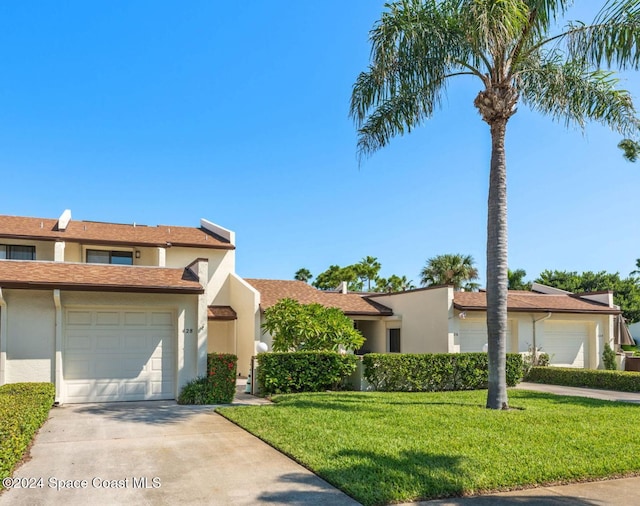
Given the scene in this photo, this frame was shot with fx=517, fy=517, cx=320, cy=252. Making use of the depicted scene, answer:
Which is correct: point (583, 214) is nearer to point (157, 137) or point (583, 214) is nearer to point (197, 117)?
point (197, 117)

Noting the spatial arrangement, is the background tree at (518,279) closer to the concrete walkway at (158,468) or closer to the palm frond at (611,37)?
the palm frond at (611,37)

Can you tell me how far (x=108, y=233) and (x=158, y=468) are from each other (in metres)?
18.9

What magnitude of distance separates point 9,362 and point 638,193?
20084 millimetres

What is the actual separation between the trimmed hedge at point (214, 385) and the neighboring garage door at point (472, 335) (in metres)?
11.4

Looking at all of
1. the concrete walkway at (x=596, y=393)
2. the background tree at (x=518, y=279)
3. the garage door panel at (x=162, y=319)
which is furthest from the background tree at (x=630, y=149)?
the background tree at (x=518, y=279)

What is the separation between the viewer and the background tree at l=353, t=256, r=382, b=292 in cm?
4731

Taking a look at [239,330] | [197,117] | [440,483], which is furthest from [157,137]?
[440,483]

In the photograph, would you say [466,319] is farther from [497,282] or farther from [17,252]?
[17,252]

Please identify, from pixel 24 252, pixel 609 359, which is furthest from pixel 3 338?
pixel 609 359

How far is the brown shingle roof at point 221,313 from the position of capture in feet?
74.9

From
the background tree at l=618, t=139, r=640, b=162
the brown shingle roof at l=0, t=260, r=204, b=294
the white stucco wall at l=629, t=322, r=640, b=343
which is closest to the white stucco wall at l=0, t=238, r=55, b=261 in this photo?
the brown shingle roof at l=0, t=260, r=204, b=294

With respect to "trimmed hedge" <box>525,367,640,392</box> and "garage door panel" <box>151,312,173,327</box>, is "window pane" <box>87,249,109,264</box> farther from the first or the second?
"trimmed hedge" <box>525,367,640,392</box>

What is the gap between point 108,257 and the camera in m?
23.8

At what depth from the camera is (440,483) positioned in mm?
6457
